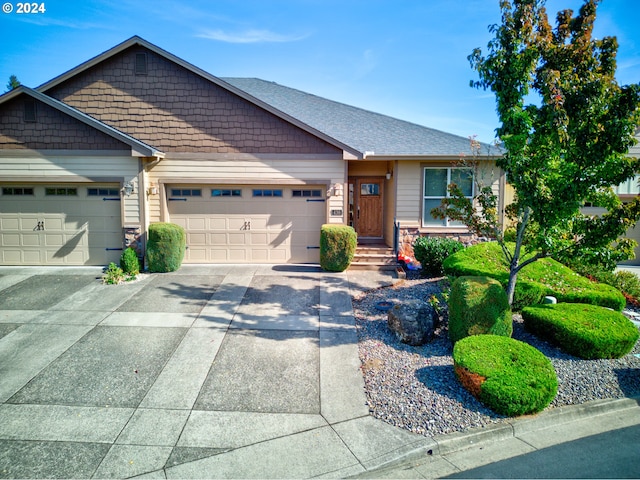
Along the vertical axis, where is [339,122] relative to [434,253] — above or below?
above

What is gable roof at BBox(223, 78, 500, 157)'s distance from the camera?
1216 cm

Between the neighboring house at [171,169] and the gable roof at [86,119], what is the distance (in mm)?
27

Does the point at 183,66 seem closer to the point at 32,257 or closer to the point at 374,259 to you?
the point at 32,257

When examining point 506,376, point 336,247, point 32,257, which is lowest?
point 506,376

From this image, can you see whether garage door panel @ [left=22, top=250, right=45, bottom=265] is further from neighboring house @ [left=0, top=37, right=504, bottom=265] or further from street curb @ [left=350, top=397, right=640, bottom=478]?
street curb @ [left=350, top=397, right=640, bottom=478]

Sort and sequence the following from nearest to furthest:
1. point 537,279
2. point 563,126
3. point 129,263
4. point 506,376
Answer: point 506,376 < point 563,126 < point 537,279 < point 129,263

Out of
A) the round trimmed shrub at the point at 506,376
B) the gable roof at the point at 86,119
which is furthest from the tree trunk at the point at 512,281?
the gable roof at the point at 86,119

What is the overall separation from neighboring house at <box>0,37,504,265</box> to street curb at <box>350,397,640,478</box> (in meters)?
6.97

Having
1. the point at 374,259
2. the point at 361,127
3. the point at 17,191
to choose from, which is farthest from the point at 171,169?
the point at 361,127

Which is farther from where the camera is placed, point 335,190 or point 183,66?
point 335,190

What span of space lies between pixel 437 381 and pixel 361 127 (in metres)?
10.7

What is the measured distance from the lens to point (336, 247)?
10.8 meters

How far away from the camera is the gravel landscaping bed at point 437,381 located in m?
4.73

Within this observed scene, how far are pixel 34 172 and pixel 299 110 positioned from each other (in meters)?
8.61
